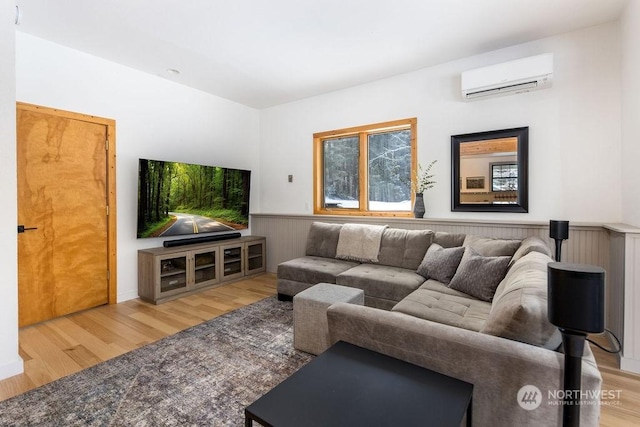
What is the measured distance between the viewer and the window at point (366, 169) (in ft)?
13.0

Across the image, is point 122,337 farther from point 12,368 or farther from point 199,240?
Answer: point 199,240

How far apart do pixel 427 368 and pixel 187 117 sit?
4240mm

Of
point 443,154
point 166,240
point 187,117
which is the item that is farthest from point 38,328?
point 443,154

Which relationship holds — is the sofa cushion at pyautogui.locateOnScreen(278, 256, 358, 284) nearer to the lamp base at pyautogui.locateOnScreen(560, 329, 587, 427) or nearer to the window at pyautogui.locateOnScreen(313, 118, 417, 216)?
the window at pyautogui.locateOnScreen(313, 118, 417, 216)

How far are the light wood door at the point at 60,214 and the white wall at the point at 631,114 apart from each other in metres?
5.01

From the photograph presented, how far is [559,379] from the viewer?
106 centimetres

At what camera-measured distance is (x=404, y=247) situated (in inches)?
133

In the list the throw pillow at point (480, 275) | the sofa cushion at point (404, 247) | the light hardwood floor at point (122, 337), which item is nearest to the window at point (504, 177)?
the sofa cushion at point (404, 247)

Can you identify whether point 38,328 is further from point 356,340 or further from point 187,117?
point 356,340

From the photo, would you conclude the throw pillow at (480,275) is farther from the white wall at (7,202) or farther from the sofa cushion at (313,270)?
the white wall at (7,202)

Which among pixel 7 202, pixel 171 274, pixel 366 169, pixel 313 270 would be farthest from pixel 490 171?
pixel 7 202

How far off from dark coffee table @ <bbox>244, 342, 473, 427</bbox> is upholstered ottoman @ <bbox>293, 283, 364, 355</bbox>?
0.94 m

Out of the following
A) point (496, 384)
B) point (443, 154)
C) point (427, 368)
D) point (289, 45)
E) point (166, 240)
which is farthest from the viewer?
point (166, 240)

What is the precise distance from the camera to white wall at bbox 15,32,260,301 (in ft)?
9.78
